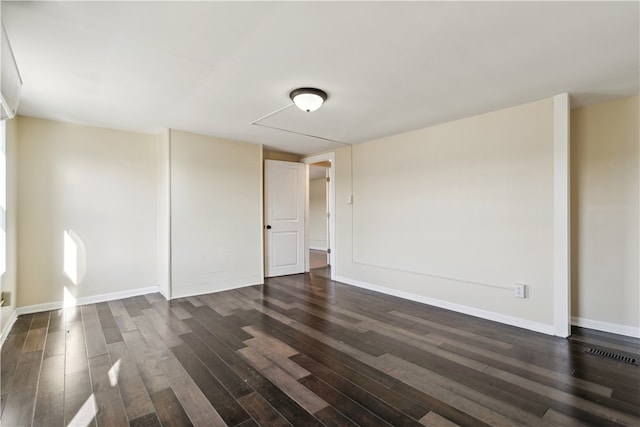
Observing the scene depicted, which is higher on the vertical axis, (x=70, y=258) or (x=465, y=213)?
(x=465, y=213)

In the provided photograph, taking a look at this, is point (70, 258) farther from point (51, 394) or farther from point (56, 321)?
point (51, 394)

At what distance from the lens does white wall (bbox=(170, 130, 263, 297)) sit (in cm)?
423

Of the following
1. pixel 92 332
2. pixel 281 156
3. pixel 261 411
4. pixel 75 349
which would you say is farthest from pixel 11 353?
pixel 281 156

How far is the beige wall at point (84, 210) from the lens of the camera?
11.8ft

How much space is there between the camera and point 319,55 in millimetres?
2162

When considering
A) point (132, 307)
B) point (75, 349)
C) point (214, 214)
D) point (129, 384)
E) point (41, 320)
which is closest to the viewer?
point (129, 384)

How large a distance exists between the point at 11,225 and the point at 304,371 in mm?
3578

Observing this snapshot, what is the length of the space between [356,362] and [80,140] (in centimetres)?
430

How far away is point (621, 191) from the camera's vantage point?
9.59ft

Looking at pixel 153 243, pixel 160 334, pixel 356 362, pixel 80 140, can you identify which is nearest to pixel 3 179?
pixel 80 140

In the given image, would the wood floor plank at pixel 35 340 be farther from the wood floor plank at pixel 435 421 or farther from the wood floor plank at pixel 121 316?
the wood floor plank at pixel 435 421

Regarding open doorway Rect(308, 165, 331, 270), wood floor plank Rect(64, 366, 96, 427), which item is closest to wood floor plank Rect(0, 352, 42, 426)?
wood floor plank Rect(64, 366, 96, 427)

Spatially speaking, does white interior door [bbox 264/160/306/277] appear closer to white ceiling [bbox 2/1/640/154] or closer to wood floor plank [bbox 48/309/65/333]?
white ceiling [bbox 2/1/640/154]

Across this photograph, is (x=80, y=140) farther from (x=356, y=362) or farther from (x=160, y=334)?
(x=356, y=362)
